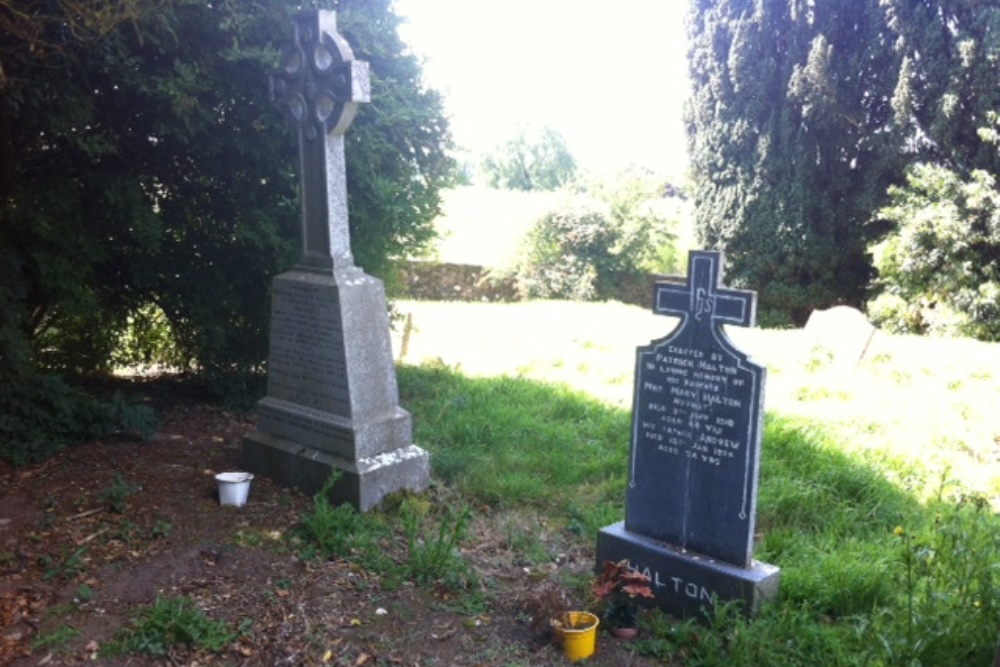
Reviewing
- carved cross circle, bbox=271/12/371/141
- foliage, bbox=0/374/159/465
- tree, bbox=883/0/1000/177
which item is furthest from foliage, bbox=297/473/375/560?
tree, bbox=883/0/1000/177

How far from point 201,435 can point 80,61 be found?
271 centimetres

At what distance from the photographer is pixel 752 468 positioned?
4059mm

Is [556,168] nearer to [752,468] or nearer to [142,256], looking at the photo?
[142,256]

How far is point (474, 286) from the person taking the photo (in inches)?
747

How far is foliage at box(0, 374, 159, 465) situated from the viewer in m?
5.88

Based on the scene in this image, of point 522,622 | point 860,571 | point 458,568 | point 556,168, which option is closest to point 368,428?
point 458,568

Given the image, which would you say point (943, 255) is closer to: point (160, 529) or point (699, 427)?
point (699, 427)

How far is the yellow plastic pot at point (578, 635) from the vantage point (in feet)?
12.6

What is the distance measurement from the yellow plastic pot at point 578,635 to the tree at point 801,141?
45.2 feet

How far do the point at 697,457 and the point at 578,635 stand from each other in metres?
1.01

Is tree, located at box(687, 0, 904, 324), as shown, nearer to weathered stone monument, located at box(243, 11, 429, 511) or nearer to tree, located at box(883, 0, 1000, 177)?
tree, located at box(883, 0, 1000, 177)

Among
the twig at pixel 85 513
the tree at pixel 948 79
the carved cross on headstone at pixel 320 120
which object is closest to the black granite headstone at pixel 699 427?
the carved cross on headstone at pixel 320 120

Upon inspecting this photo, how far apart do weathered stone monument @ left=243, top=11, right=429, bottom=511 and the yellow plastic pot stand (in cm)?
175

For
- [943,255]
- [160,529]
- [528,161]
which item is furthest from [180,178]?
[528,161]
